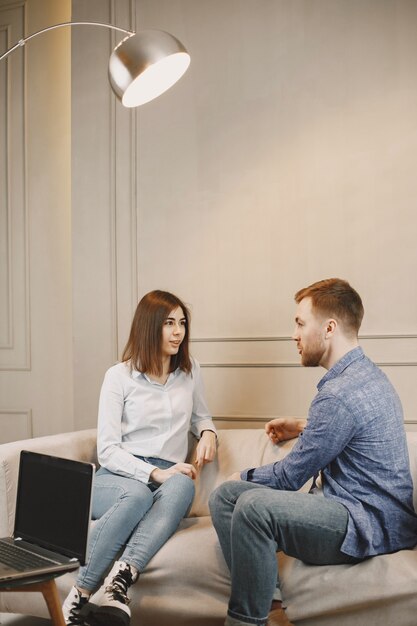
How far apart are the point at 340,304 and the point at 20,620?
1616 millimetres

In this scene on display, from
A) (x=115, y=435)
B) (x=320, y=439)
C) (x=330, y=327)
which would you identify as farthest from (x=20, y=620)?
(x=330, y=327)

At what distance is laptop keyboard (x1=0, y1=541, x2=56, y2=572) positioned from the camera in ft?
5.76

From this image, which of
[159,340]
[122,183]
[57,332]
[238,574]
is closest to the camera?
[238,574]

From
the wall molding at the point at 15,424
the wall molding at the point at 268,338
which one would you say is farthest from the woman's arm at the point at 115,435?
the wall molding at the point at 15,424

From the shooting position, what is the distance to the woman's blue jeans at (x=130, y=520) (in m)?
2.27

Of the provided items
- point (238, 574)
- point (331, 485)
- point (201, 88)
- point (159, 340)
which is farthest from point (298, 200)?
point (238, 574)

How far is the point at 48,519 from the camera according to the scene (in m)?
1.95

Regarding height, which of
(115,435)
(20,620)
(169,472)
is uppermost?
(115,435)

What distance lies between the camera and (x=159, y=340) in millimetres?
2832

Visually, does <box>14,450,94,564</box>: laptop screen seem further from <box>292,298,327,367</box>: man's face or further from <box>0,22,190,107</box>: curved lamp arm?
<box>0,22,190,107</box>: curved lamp arm

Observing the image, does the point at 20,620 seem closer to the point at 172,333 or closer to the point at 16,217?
the point at 172,333

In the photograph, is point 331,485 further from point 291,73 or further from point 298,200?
point 291,73

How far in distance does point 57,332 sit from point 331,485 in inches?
93.1

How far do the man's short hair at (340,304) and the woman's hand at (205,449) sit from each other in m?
0.78
